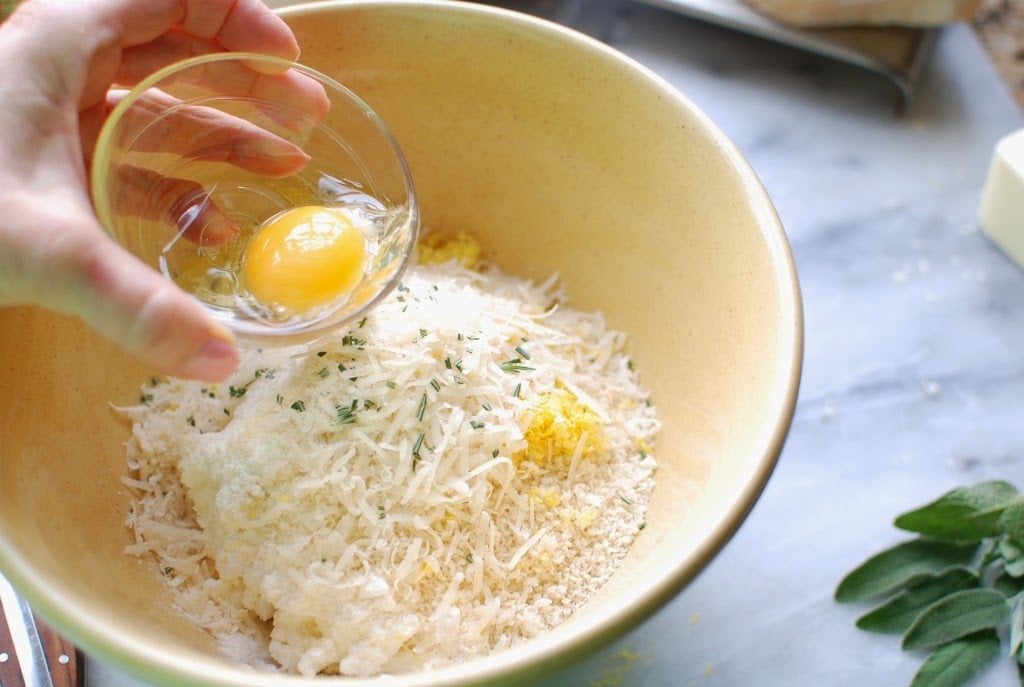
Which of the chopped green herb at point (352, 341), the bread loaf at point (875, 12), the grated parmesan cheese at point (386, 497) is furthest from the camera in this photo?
the bread loaf at point (875, 12)

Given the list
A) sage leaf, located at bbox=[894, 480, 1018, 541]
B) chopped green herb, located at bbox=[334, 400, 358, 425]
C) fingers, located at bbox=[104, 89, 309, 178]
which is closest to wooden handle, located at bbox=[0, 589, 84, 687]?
chopped green herb, located at bbox=[334, 400, 358, 425]

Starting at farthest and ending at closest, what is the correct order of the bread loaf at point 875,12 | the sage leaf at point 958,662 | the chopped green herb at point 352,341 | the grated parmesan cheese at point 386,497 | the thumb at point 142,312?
1. the bread loaf at point 875,12
2. the sage leaf at point 958,662
3. the chopped green herb at point 352,341
4. the grated parmesan cheese at point 386,497
5. the thumb at point 142,312

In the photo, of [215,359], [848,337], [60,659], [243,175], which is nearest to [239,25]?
[243,175]

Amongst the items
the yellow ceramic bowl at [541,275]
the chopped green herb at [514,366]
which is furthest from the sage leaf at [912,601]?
the chopped green herb at [514,366]

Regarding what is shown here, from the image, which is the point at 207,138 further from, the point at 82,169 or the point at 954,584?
the point at 954,584

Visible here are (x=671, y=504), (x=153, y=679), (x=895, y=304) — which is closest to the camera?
(x=153, y=679)

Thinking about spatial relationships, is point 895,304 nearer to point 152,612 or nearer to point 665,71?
point 665,71

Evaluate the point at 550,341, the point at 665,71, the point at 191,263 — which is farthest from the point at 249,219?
the point at 665,71

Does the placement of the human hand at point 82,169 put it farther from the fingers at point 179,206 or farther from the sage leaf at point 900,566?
the sage leaf at point 900,566
